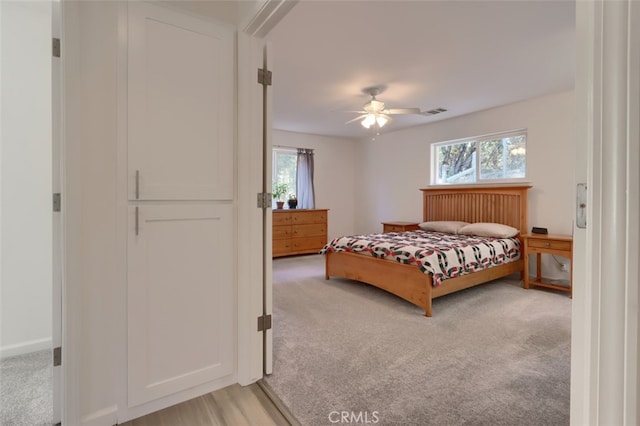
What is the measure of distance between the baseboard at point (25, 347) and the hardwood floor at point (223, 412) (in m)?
1.20

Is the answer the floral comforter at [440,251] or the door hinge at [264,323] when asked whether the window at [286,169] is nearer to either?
the floral comforter at [440,251]

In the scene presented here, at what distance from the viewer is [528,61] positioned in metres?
3.04

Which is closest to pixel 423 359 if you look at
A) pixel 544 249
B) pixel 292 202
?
pixel 544 249

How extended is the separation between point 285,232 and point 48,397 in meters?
4.11

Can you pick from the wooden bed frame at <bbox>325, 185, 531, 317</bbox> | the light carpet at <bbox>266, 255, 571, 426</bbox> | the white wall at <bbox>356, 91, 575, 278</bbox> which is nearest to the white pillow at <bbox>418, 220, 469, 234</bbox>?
the wooden bed frame at <bbox>325, 185, 531, 317</bbox>

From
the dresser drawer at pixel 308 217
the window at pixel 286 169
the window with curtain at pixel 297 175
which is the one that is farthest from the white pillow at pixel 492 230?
the window at pixel 286 169

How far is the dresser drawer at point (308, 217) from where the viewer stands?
580 centimetres

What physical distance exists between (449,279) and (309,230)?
3.22m

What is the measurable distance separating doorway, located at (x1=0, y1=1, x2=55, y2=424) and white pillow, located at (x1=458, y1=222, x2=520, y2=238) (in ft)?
14.4

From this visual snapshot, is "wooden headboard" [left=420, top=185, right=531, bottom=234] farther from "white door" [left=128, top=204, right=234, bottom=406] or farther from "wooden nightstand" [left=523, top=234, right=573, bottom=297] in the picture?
"white door" [left=128, top=204, right=234, bottom=406]

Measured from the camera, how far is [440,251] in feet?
10.3

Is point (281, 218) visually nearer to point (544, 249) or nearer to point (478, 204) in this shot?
point (478, 204)

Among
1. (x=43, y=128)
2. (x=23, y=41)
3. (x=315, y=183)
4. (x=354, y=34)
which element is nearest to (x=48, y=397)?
(x=43, y=128)

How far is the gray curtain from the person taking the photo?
6250 millimetres
